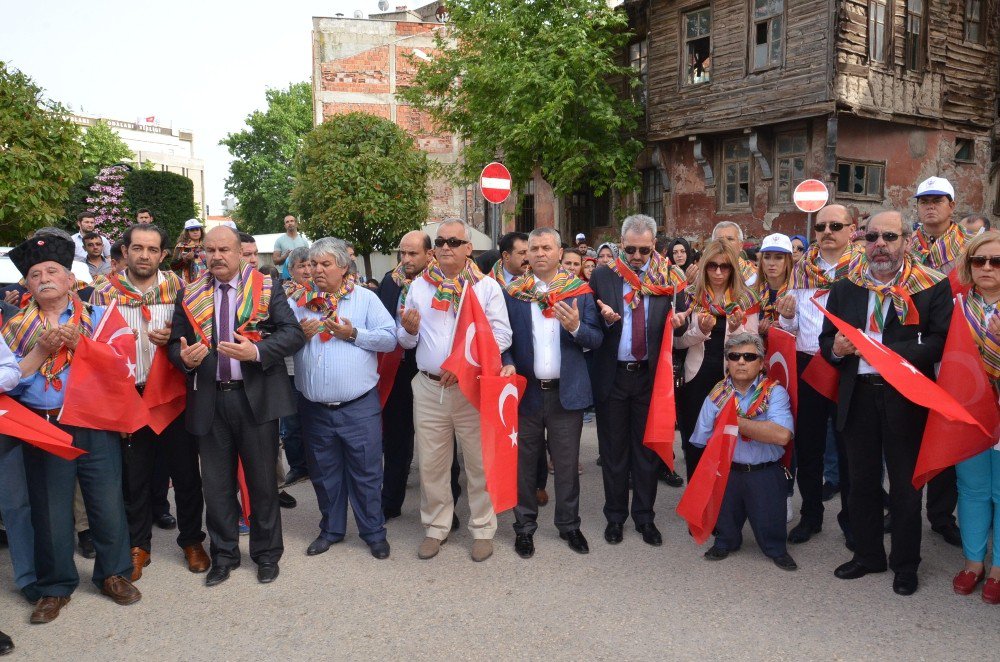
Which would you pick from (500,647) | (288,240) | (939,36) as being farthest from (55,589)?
(939,36)

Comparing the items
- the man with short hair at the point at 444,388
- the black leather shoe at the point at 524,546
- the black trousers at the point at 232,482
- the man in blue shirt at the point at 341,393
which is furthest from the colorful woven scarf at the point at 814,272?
the black trousers at the point at 232,482

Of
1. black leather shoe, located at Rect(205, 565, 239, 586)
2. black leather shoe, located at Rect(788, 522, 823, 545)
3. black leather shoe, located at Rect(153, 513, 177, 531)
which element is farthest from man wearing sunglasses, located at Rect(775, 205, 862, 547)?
black leather shoe, located at Rect(153, 513, 177, 531)

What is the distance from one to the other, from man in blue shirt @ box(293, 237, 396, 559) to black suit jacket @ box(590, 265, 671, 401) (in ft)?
4.97

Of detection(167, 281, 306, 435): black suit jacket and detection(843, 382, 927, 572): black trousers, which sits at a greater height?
detection(167, 281, 306, 435): black suit jacket

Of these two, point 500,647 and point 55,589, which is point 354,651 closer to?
point 500,647

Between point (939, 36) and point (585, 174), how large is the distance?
8719mm

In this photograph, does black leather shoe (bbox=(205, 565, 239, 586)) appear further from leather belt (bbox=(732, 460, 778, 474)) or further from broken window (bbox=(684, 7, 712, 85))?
broken window (bbox=(684, 7, 712, 85))

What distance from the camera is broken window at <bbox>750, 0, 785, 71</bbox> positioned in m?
16.6

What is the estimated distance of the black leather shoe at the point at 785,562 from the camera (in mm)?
4805

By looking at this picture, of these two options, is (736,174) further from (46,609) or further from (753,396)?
(46,609)

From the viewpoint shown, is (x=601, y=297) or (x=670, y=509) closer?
(x=601, y=297)

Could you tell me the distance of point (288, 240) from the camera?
1371 centimetres

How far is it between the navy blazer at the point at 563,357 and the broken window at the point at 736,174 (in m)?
13.7

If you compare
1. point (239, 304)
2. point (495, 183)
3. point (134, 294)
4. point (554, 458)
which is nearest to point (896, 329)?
point (554, 458)
